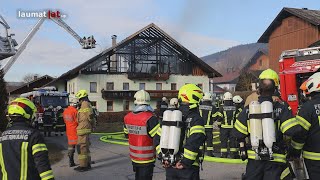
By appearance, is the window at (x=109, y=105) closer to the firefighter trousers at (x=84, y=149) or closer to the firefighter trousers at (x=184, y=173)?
the firefighter trousers at (x=84, y=149)

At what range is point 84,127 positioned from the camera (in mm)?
9734

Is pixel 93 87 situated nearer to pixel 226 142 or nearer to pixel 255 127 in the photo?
pixel 226 142

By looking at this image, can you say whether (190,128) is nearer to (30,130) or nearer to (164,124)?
(164,124)

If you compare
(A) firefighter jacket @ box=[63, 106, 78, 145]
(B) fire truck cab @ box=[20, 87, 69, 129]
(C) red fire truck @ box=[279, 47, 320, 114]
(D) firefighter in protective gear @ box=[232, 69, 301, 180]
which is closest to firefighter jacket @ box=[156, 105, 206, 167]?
(D) firefighter in protective gear @ box=[232, 69, 301, 180]

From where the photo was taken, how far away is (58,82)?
1684 inches

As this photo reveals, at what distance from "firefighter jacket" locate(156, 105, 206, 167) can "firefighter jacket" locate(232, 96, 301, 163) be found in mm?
520

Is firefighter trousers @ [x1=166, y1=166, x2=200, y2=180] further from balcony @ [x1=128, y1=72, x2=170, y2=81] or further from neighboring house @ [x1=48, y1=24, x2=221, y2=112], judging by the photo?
balcony @ [x1=128, y1=72, x2=170, y2=81]

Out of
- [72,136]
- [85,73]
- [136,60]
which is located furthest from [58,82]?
[72,136]

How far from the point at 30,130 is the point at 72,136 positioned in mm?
6151

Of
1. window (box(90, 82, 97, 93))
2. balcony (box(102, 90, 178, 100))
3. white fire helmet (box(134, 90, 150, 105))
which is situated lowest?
white fire helmet (box(134, 90, 150, 105))

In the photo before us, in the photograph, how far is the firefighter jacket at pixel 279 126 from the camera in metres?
4.56

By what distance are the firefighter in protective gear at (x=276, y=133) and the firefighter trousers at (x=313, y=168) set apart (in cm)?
38

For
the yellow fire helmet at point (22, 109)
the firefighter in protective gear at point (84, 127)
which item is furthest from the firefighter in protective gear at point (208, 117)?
the yellow fire helmet at point (22, 109)

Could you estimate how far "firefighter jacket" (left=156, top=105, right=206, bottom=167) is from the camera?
4805mm
